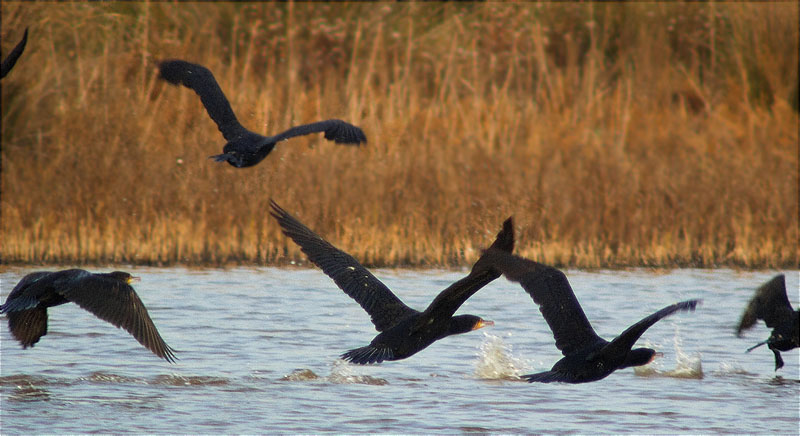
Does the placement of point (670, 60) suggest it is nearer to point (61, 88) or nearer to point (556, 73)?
point (556, 73)

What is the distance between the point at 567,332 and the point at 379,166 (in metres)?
6.33

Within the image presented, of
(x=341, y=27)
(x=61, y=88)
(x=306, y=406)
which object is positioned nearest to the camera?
(x=306, y=406)

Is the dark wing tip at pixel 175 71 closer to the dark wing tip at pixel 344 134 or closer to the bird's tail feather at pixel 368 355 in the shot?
the dark wing tip at pixel 344 134

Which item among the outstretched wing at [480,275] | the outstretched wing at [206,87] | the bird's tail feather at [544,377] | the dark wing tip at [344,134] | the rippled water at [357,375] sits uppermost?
the outstretched wing at [206,87]

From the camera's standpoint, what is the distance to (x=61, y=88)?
1270cm

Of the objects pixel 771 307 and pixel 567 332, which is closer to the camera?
pixel 567 332

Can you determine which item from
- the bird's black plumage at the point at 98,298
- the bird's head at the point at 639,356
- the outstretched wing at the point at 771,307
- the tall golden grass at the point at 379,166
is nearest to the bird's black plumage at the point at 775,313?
the outstretched wing at the point at 771,307

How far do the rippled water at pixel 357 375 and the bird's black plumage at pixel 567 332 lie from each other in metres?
0.43

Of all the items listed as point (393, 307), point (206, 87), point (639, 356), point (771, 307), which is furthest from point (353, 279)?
point (771, 307)

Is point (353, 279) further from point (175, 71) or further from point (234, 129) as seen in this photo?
point (175, 71)

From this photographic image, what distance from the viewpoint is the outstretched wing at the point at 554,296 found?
558 cm

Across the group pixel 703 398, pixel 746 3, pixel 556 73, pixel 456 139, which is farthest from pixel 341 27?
pixel 703 398

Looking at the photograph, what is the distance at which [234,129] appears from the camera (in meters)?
7.78

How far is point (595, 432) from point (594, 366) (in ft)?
1.37
